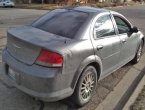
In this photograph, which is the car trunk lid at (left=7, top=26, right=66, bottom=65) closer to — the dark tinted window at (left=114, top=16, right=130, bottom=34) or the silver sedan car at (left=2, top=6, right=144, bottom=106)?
the silver sedan car at (left=2, top=6, right=144, bottom=106)

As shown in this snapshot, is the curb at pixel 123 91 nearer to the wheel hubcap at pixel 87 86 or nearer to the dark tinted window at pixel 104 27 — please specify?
the wheel hubcap at pixel 87 86

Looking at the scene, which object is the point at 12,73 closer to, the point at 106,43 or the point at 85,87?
the point at 85,87

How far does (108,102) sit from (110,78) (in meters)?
1.25

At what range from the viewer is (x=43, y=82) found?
13.1ft

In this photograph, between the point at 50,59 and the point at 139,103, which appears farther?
the point at 139,103

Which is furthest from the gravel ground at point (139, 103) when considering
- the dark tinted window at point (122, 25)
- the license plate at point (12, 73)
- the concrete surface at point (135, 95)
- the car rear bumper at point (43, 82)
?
the license plate at point (12, 73)

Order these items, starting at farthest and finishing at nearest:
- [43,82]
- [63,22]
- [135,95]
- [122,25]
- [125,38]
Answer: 1. [122,25]
2. [125,38]
3. [135,95]
4. [63,22]
5. [43,82]

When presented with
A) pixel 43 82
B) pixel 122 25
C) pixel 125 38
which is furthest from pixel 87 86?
pixel 122 25

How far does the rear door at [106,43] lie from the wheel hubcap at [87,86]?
1.38 ft

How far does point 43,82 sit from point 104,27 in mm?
1926

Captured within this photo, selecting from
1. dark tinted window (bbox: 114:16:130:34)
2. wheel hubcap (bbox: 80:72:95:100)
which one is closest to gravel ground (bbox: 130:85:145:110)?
wheel hubcap (bbox: 80:72:95:100)

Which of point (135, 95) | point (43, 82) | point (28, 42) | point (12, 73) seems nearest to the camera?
point (43, 82)

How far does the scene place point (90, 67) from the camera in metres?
4.71

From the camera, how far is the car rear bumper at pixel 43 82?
13.1ft
